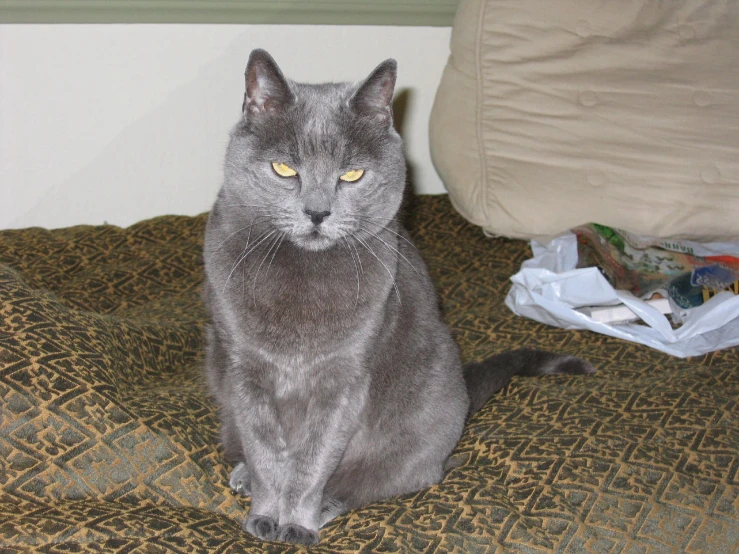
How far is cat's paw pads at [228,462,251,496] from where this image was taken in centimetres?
123

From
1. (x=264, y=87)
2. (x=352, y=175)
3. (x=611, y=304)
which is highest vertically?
(x=264, y=87)

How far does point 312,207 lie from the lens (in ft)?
3.49

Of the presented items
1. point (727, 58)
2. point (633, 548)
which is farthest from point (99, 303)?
point (727, 58)

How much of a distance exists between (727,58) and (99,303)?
5.36 feet

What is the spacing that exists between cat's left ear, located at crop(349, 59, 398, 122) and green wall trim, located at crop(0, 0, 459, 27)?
1028 millimetres

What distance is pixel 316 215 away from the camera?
1066 millimetres

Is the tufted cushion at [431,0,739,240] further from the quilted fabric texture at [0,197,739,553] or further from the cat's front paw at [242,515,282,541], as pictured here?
the cat's front paw at [242,515,282,541]

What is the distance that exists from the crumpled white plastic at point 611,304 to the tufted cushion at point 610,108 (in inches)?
9.2

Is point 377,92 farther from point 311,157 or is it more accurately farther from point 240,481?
point 240,481

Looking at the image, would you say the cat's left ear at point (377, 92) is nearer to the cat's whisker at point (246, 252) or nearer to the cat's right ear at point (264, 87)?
the cat's right ear at point (264, 87)

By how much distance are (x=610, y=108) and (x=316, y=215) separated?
3.74ft

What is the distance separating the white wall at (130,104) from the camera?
1.93 metres

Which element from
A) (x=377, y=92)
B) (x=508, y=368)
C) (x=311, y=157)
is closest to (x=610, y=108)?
(x=508, y=368)

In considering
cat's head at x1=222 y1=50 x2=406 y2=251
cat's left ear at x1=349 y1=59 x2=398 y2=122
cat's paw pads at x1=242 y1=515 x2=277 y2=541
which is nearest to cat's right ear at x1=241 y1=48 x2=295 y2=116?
cat's head at x1=222 y1=50 x2=406 y2=251
